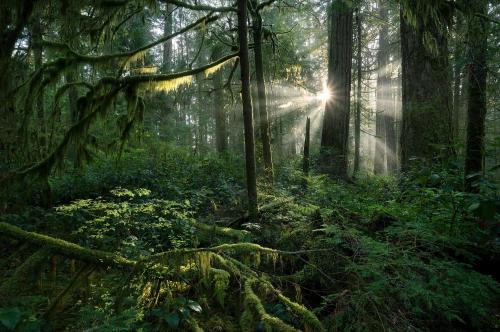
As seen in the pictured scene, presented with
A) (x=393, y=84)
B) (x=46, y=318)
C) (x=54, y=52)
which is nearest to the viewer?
(x=46, y=318)

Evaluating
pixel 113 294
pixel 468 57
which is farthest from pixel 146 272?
pixel 468 57

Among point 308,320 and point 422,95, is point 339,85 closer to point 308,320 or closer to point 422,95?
point 422,95

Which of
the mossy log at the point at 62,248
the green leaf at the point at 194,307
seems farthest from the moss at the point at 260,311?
the mossy log at the point at 62,248

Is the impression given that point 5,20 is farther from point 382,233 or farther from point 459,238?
point 459,238

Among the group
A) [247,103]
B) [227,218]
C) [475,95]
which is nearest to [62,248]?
[227,218]

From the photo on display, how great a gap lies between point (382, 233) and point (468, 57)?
10.6 ft

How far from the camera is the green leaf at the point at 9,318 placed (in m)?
1.99

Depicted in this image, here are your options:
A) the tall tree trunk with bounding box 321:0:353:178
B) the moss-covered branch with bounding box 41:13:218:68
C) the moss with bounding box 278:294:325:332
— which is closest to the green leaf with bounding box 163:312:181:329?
the moss with bounding box 278:294:325:332

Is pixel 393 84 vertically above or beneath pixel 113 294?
above

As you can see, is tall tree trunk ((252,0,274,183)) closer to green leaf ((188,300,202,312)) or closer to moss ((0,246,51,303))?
green leaf ((188,300,202,312))

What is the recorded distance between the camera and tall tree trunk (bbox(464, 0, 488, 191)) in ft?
16.7

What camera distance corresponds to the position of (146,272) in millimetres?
3369

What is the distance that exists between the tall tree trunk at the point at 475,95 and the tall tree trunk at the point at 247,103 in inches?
136

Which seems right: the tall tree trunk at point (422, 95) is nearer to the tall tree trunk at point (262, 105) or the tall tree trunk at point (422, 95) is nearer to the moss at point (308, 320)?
the tall tree trunk at point (262, 105)
